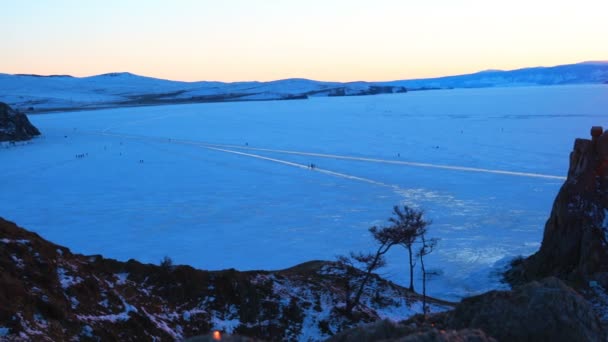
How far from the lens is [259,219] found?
36031 millimetres

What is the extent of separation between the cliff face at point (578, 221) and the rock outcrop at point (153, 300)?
243 inches

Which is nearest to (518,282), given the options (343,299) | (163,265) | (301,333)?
(343,299)

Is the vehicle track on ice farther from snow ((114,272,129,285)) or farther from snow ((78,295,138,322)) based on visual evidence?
snow ((78,295,138,322))

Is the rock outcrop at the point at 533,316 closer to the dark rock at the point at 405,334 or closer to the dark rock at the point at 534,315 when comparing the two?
the dark rock at the point at 534,315

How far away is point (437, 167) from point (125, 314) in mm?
42011

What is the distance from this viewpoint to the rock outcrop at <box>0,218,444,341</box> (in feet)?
47.1

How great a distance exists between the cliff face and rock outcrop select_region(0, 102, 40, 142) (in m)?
83.0

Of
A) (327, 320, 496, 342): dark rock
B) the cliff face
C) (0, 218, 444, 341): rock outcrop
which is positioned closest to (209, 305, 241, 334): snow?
(0, 218, 444, 341): rock outcrop

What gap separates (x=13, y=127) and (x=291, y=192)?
211 ft

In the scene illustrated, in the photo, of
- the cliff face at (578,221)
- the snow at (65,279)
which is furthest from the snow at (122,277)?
the cliff face at (578,221)

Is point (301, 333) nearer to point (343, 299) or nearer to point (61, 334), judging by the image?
point (343, 299)

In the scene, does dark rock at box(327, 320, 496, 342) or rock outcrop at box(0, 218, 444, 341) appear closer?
dark rock at box(327, 320, 496, 342)

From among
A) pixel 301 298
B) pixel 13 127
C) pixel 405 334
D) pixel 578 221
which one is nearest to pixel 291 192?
pixel 301 298

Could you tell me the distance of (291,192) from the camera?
44.7 m
